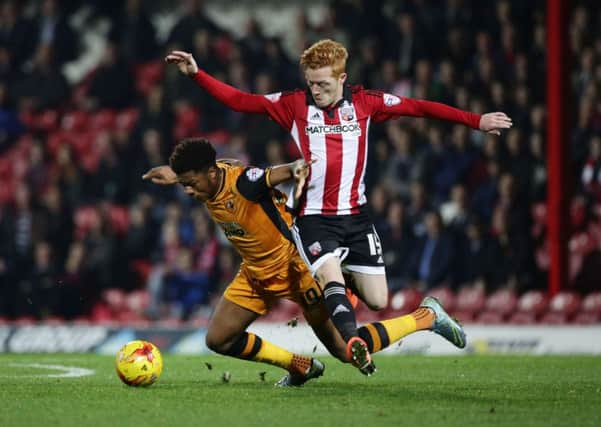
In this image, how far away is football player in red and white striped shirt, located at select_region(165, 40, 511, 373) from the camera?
757 centimetres

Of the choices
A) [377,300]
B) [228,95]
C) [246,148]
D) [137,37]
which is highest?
[137,37]

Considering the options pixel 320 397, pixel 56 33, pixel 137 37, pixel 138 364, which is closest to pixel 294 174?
pixel 320 397

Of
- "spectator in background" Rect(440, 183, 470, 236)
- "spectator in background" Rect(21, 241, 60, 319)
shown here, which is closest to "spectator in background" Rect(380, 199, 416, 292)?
"spectator in background" Rect(440, 183, 470, 236)

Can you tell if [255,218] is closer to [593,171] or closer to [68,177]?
[593,171]

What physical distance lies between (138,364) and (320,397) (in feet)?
3.96

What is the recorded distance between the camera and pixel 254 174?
757 cm

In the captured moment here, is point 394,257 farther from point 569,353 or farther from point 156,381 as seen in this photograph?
point 156,381

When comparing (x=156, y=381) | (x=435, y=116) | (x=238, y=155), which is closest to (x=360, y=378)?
(x=156, y=381)

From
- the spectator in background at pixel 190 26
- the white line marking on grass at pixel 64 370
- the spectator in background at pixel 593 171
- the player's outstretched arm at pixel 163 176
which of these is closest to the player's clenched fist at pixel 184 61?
the player's outstretched arm at pixel 163 176

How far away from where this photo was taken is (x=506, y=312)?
12945 mm

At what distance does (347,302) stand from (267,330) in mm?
6218

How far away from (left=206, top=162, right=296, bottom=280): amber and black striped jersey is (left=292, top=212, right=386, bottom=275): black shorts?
159 mm

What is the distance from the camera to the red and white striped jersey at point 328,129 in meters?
7.71

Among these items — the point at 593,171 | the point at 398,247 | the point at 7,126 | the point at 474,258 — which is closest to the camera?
the point at 474,258
